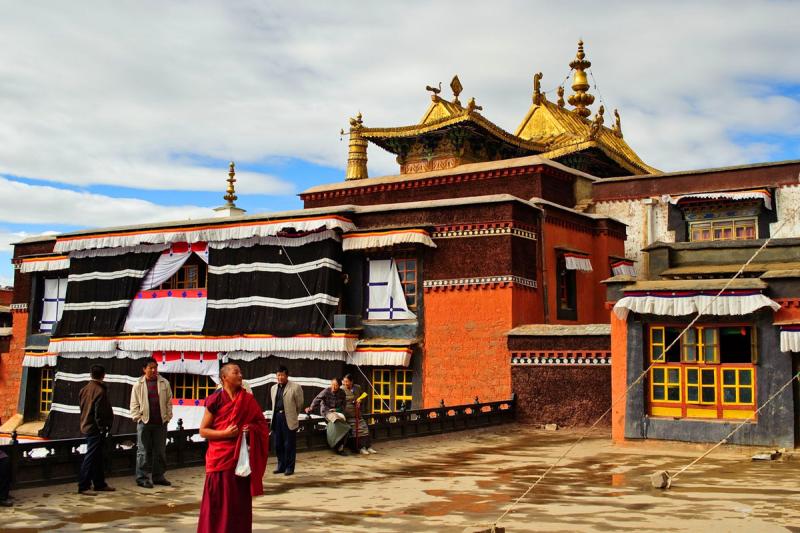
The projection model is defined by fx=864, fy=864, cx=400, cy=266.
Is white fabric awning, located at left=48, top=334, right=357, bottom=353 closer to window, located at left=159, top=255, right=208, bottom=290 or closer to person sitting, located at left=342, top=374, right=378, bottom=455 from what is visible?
window, located at left=159, top=255, right=208, bottom=290

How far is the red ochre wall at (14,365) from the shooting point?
3011cm

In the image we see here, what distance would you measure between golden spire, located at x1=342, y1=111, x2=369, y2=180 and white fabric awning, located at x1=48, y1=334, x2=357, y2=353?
9.85 meters

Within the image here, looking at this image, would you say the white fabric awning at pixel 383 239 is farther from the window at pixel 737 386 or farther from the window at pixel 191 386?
the window at pixel 737 386

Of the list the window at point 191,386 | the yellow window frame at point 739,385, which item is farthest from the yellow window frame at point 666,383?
the window at point 191,386

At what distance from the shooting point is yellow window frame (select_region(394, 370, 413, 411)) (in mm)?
22578

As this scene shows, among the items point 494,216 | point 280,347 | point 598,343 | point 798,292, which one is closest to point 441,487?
point 798,292

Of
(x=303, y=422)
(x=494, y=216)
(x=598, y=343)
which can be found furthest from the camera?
(x=494, y=216)

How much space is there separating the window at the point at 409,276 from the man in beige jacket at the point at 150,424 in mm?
11902

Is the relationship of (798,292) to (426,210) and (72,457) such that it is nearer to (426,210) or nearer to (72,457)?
(426,210)

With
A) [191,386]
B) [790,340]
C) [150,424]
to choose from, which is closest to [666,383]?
[790,340]

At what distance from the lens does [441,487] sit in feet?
37.1

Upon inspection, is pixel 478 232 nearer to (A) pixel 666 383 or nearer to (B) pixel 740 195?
A: (A) pixel 666 383

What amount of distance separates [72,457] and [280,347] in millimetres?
12576

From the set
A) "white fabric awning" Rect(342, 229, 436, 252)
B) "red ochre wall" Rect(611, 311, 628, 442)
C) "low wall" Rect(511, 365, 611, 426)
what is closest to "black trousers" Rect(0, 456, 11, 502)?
"red ochre wall" Rect(611, 311, 628, 442)
